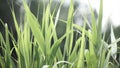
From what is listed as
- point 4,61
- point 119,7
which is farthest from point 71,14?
point 119,7

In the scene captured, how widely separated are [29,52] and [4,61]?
9 cm

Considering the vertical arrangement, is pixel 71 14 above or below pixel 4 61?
above

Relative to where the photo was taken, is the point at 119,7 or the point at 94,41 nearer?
the point at 94,41

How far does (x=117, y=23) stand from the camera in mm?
1298

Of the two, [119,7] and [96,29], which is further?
[119,7]

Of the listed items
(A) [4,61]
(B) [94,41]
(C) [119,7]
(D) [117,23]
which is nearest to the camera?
(B) [94,41]

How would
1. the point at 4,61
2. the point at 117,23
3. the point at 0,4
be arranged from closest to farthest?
the point at 4,61 < the point at 117,23 < the point at 0,4

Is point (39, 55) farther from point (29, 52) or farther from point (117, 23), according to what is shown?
point (117, 23)

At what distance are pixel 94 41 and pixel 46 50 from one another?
0.31 feet

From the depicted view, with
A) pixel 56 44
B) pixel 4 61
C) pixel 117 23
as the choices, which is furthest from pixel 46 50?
pixel 117 23

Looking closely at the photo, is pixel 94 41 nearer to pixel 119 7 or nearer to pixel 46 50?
pixel 46 50

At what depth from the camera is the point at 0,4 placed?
4.73ft

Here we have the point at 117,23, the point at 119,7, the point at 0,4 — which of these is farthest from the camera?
the point at 0,4

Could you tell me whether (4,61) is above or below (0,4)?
below
